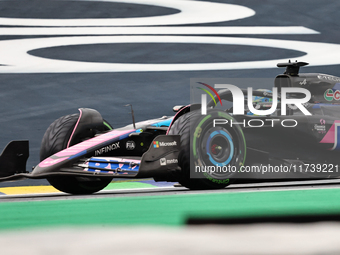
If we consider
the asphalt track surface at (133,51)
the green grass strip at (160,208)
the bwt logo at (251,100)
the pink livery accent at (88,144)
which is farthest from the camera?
the asphalt track surface at (133,51)

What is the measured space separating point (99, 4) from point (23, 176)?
1173cm

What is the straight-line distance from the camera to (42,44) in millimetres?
15867

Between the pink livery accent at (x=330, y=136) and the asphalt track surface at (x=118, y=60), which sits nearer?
the pink livery accent at (x=330, y=136)

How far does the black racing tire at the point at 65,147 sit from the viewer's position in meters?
6.62

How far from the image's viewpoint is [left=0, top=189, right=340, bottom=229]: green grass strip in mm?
4363

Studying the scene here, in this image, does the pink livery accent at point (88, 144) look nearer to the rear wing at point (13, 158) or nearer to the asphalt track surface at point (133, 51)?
the rear wing at point (13, 158)

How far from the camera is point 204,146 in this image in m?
5.95

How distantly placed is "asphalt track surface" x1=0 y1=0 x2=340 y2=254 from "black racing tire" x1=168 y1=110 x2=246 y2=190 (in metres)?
5.41

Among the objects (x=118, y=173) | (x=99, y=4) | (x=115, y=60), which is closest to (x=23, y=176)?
(x=118, y=173)

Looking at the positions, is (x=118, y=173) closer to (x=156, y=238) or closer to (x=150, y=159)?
(x=150, y=159)

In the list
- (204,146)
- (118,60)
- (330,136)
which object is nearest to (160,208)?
(204,146)

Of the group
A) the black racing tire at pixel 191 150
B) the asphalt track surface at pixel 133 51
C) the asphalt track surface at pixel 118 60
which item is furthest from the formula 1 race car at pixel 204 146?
the asphalt track surface at pixel 133 51

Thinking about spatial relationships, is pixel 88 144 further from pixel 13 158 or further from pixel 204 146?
pixel 204 146

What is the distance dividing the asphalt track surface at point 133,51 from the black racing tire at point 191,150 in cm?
541
